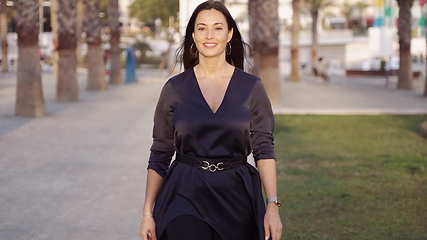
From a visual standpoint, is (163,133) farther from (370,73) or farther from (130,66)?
(370,73)

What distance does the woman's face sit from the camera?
11.7ft

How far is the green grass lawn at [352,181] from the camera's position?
6.69 m

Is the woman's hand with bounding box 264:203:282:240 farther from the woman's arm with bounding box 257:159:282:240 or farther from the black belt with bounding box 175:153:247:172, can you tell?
the black belt with bounding box 175:153:247:172

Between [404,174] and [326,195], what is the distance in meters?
1.80

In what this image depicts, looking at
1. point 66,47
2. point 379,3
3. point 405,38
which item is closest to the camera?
point 66,47

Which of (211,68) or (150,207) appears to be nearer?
(150,207)

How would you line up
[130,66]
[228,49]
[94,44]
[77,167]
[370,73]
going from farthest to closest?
[370,73] → [130,66] → [94,44] → [77,167] → [228,49]

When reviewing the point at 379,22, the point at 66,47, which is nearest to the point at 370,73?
the point at 66,47

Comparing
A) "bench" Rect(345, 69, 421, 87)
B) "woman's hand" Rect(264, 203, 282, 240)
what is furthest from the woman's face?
"bench" Rect(345, 69, 421, 87)

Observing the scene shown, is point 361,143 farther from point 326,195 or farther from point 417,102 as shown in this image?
point 417,102

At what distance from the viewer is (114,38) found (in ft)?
93.3

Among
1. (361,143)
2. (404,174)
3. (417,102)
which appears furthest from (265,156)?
(417,102)

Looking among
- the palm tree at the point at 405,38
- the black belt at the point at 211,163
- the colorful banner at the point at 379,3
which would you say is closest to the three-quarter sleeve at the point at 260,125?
the black belt at the point at 211,163

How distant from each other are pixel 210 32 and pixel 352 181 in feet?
18.9
